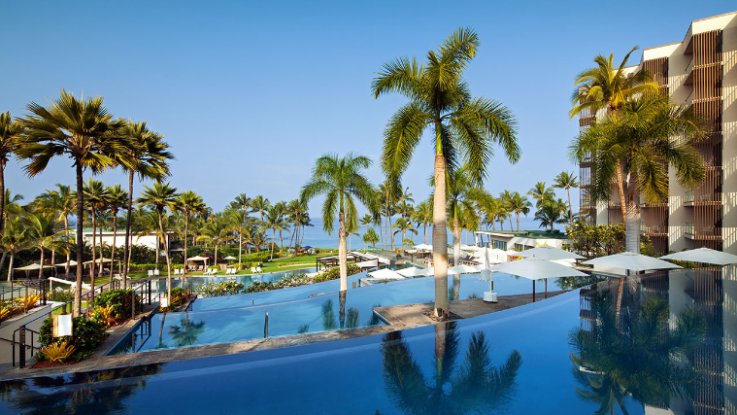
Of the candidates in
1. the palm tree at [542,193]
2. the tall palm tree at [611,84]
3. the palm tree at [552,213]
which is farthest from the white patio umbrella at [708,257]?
the palm tree at [542,193]

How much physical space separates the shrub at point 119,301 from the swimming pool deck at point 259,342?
825 mm

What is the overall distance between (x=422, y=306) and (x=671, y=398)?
684 cm

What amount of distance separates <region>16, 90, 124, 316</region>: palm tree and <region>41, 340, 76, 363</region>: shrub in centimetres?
432

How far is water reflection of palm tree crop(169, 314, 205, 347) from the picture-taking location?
30.7 feet

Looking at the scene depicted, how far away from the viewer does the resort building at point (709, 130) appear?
73.9ft

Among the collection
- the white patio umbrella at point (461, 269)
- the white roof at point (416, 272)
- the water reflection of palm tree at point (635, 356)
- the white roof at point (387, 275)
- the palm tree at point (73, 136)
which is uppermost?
the palm tree at point (73, 136)

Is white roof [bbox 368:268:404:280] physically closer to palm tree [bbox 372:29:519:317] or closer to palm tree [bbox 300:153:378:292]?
palm tree [bbox 300:153:378:292]

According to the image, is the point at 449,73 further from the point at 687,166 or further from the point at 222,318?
the point at 687,166

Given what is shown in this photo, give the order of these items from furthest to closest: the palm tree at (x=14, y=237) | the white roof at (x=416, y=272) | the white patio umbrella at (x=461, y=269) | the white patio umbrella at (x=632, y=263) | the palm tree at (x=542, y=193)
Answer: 1. the palm tree at (x=542, y=193)
2. the palm tree at (x=14, y=237)
3. the white roof at (x=416, y=272)
4. the white patio umbrella at (x=461, y=269)
5. the white patio umbrella at (x=632, y=263)

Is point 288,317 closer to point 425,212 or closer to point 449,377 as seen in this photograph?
point 449,377

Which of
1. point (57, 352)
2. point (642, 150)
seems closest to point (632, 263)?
point (642, 150)

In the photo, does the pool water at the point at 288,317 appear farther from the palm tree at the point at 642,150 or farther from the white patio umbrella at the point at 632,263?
the palm tree at the point at 642,150

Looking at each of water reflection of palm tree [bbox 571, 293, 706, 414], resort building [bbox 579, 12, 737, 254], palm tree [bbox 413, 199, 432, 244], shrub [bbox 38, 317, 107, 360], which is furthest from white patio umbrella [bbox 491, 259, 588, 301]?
resort building [bbox 579, 12, 737, 254]

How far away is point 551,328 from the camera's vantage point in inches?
297
